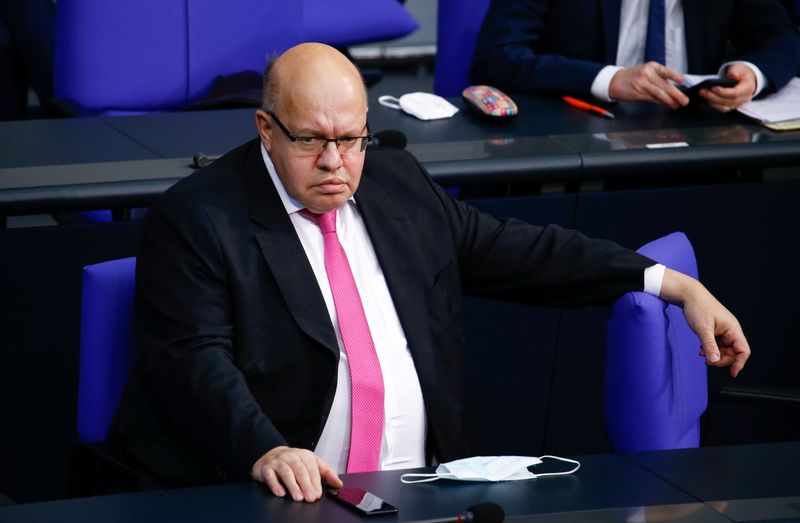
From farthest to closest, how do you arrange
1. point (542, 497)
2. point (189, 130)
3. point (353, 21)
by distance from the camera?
1. point (353, 21)
2. point (189, 130)
3. point (542, 497)

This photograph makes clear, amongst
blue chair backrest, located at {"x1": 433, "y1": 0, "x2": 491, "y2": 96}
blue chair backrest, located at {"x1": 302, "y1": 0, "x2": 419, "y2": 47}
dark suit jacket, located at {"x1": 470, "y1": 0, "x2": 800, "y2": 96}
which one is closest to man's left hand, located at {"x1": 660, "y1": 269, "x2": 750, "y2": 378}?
dark suit jacket, located at {"x1": 470, "y1": 0, "x2": 800, "y2": 96}

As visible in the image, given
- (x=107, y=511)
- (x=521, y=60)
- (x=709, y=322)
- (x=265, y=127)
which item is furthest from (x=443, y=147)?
(x=107, y=511)

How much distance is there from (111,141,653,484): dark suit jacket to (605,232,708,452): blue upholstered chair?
148mm

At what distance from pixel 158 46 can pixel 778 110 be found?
59.8 inches

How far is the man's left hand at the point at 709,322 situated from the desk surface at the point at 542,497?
27cm

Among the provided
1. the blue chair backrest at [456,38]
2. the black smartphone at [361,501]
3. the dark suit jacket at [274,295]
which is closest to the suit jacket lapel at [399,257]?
the dark suit jacket at [274,295]

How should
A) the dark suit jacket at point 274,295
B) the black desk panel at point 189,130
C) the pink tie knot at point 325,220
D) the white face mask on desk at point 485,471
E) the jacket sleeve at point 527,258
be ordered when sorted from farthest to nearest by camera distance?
the black desk panel at point 189,130
the jacket sleeve at point 527,258
the pink tie knot at point 325,220
the dark suit jacket at point 274,295
the white face mask on desk at point 485,471

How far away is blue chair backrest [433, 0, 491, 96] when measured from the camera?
3.53 metres

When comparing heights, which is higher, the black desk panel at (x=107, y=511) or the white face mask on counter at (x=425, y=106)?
the white face mask on counter at (x=425, y=106)

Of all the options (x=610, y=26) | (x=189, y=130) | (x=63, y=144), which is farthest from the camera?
(x=610, y=26)

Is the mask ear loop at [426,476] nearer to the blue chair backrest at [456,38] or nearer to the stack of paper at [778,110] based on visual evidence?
the stack of paper at [778,110]

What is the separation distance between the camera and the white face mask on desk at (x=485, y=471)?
5.96 feet

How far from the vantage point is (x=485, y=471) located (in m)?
1.83

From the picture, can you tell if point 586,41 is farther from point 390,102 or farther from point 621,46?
point 390,102
